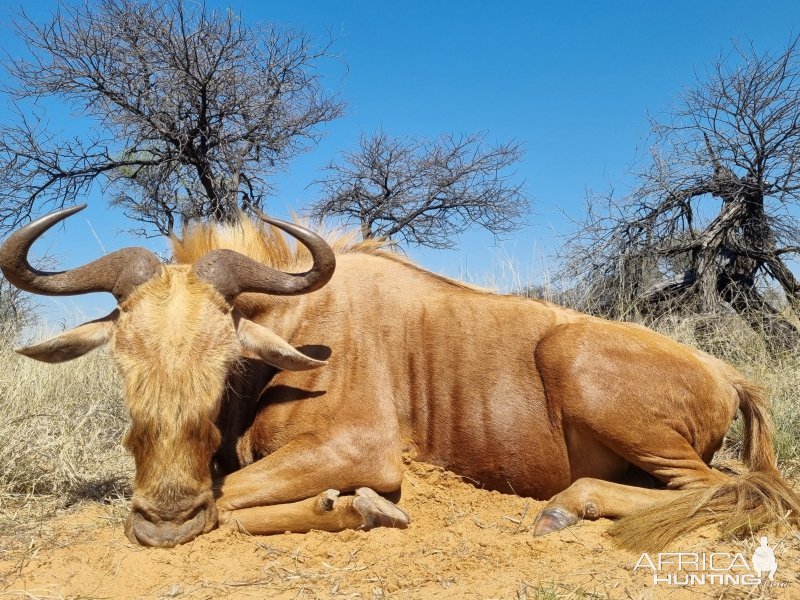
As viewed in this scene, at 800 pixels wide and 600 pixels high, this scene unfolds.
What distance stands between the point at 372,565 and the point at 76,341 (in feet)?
6.59

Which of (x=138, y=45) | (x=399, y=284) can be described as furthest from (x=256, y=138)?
(x=399, y=284)

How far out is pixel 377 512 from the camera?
3.98 meters

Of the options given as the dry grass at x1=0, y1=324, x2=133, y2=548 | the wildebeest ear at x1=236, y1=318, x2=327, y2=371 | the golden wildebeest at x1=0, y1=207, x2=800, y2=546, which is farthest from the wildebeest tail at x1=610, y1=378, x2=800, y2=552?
the dry grass at x1=0, y1=324, x2=133, y2=548

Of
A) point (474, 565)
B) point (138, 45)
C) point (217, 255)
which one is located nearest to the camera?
point (474, 565)

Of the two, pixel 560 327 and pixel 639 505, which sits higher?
pixel 560 327

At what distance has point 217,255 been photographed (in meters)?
4.03

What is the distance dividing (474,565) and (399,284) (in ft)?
7.26

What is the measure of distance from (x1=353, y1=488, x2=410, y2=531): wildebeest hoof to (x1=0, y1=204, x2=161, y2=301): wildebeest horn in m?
1.66

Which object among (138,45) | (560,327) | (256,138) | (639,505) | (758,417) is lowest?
(639,505)

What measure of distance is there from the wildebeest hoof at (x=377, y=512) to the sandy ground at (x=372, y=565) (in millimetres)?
81

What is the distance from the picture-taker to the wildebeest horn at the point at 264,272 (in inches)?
156

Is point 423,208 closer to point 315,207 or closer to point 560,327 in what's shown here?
point 315,207

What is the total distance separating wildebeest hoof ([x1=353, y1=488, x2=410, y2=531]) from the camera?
3.97 meters

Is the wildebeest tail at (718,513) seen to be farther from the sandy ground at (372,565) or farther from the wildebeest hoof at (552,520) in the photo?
the wildebeest hoof at (552,520)
